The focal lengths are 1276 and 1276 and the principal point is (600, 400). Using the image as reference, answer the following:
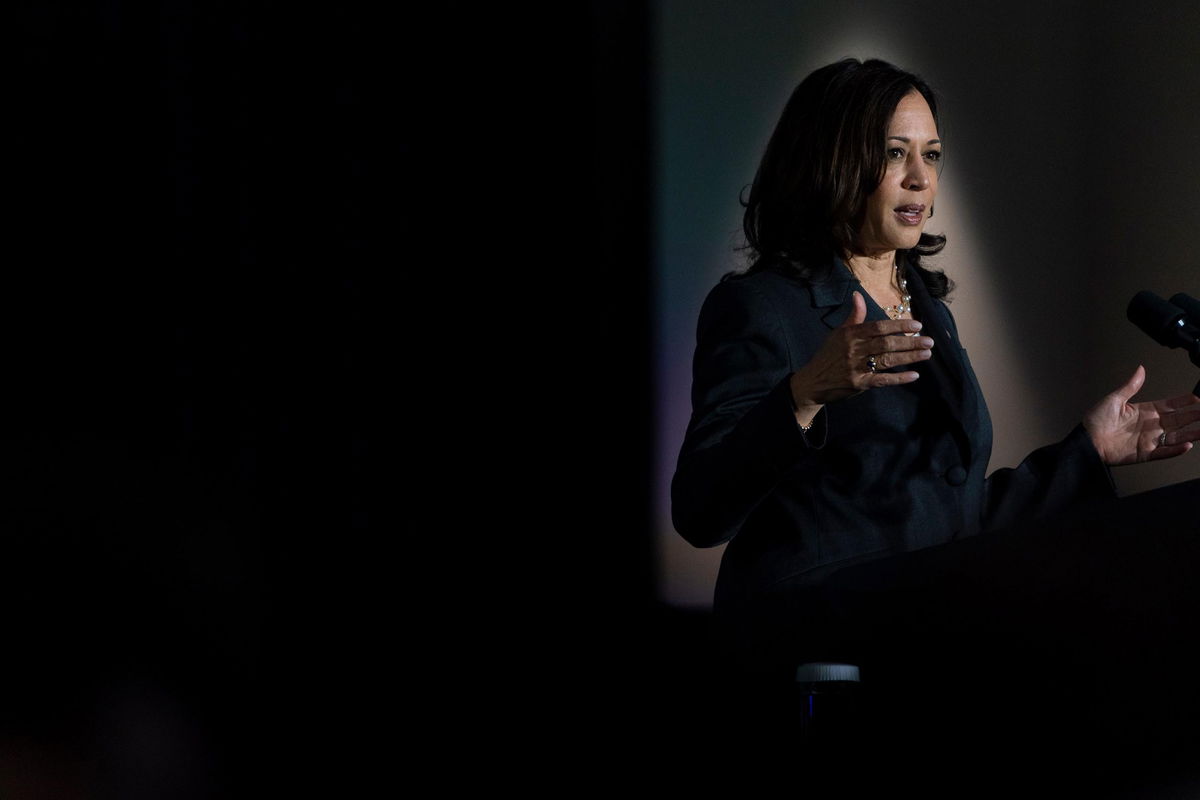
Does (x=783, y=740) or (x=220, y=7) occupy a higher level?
(x=220, y=7)

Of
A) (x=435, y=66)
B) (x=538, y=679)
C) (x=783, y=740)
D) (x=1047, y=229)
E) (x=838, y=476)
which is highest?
(x=435, y=66)

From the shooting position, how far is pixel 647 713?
2016 mm

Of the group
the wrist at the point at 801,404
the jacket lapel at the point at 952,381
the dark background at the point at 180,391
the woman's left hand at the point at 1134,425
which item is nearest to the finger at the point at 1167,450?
the woman's left hand at the point at 1134,425

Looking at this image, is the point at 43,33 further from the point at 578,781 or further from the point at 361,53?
the point at 578,781

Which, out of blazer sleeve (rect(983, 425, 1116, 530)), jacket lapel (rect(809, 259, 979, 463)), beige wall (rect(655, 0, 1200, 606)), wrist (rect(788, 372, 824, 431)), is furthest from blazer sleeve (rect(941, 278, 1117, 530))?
beige wall (rect(655, 0, 1200, 606))

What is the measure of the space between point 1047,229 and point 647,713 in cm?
160

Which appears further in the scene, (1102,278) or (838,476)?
(1102,278)

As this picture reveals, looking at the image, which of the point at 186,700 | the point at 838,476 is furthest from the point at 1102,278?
the point at 186,700

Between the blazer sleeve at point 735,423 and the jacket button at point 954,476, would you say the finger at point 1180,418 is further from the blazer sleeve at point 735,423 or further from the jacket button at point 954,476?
the blazer sleeve at point 735,423

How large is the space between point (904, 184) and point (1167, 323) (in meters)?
0.49

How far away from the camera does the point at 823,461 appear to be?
1431 millimetres

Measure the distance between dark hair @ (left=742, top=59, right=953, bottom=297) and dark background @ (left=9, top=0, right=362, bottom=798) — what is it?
22.3 inches

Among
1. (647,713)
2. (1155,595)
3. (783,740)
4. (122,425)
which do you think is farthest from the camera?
(647,713)

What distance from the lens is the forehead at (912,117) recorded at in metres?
1.61
